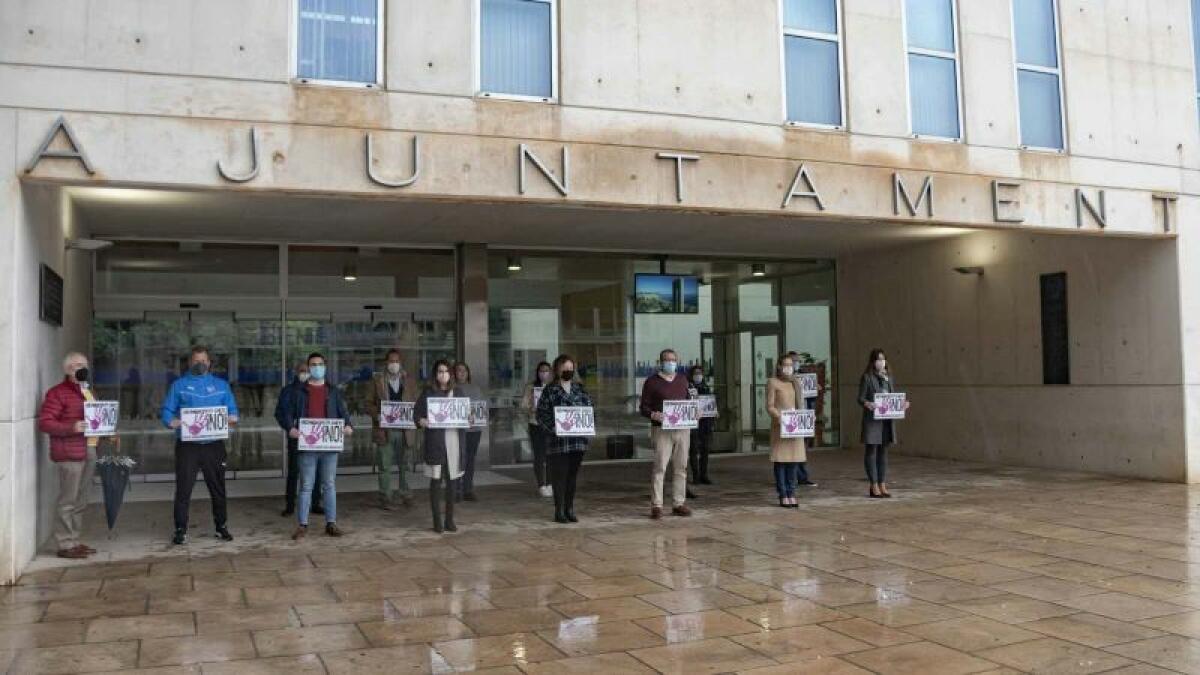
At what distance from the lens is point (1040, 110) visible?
1232cm

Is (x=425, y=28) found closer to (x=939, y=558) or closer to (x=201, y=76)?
(x=201, y=76)

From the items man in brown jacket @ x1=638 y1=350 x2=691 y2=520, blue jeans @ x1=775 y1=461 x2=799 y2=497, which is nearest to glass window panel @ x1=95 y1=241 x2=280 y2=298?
man in brown jacket @ x1=638 y1=350 x2=691 y2=520

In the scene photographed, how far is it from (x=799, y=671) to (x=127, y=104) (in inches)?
273

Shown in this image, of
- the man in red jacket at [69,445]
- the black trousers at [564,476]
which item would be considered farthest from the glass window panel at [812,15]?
the man in red jacket at [69,445]

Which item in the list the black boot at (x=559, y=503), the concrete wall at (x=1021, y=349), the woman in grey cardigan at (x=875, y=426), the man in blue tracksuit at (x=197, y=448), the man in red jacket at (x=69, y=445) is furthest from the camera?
the concrete wall at (x=1021, y=349)

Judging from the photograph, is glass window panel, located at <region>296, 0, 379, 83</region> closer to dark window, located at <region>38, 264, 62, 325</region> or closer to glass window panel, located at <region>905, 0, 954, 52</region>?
dark window, located at <region>38, 264, 62, 325</region>

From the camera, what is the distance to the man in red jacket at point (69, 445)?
26.0 ft

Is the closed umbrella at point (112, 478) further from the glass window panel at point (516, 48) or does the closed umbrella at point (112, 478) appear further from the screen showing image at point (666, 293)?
the screen showing image at point (666, 293)

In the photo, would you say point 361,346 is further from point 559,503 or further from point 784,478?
point 784,478

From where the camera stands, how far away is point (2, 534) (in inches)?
284

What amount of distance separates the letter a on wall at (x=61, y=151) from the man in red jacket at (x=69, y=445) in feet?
5.51

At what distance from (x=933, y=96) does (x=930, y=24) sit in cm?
95

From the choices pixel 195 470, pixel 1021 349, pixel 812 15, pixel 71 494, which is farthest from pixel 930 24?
pixel 71 494

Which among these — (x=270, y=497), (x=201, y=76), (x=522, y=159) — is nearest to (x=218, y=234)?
(x=270, y=497)
